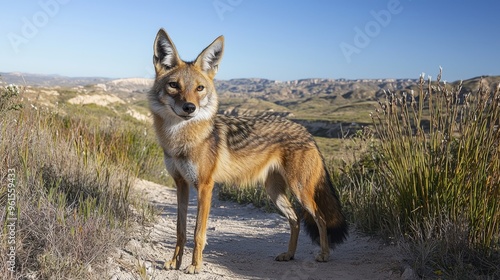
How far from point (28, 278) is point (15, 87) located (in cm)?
404

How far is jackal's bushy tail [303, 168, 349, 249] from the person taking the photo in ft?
17.5

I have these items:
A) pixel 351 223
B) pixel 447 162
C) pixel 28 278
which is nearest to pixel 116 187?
pixel 28 278

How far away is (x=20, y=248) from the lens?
3658 millimetres

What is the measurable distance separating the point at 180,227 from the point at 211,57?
1989 mm

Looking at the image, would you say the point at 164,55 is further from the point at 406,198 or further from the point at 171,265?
the point at 406,198

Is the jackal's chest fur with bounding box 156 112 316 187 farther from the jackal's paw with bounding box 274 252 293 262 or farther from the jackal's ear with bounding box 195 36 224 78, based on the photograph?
the jackal's paw with bounding box 274 252 293 262

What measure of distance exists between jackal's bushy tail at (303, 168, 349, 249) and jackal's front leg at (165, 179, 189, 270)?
165 centimetres

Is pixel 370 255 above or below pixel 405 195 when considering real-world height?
below

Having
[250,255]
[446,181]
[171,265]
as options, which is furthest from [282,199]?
[446,181]

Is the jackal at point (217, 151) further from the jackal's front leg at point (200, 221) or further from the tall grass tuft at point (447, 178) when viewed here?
the tall grass tuft at point (447, 178)

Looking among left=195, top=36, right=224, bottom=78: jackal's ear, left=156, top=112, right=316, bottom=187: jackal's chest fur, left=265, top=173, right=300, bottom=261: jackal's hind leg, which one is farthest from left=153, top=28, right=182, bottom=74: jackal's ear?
left=265, top=173, right=300, bottom=261: jackal's hind leg

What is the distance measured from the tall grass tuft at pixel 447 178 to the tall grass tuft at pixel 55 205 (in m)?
3.28

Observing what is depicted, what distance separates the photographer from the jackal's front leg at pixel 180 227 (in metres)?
4.61

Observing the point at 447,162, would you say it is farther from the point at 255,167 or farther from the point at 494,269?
the point at 255,167
